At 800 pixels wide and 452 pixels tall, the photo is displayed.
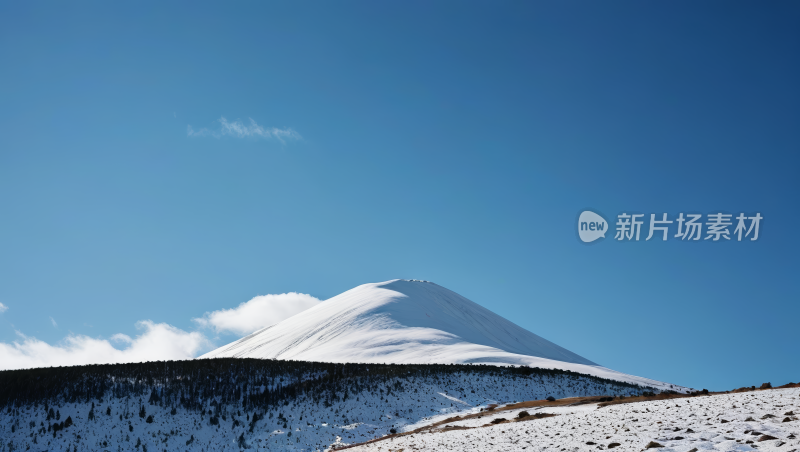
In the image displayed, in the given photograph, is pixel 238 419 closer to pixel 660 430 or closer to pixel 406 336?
pixel 660 430

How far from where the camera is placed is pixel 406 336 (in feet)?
251

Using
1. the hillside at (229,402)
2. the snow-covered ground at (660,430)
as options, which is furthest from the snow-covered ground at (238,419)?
the snow-covered ground at (660,430)

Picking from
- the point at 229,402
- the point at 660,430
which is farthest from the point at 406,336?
the point at 660,430

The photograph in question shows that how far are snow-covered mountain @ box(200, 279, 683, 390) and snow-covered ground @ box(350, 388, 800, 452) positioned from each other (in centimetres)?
3973

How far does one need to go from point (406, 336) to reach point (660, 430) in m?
62.5

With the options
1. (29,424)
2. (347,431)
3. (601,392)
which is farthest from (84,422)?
(601,392)

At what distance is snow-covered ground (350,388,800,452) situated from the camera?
1329 centimetres

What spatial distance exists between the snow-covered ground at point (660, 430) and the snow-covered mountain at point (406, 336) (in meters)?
39.7

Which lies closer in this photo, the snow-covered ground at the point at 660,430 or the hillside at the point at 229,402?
the snow-covered ground at the point at 660,430

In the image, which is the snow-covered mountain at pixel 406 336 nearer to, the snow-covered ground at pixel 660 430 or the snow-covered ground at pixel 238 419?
the snow-covered ground at pixel 238 419

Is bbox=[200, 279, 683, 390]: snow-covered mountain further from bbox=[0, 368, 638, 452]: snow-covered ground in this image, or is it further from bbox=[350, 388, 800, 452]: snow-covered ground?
bbox=[350, 388, 800, 452]: snow-covered ground

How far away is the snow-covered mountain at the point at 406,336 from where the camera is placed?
65850mm

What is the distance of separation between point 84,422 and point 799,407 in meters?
32.4

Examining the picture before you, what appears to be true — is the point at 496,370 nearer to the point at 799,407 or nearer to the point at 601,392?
the point at 601,392
